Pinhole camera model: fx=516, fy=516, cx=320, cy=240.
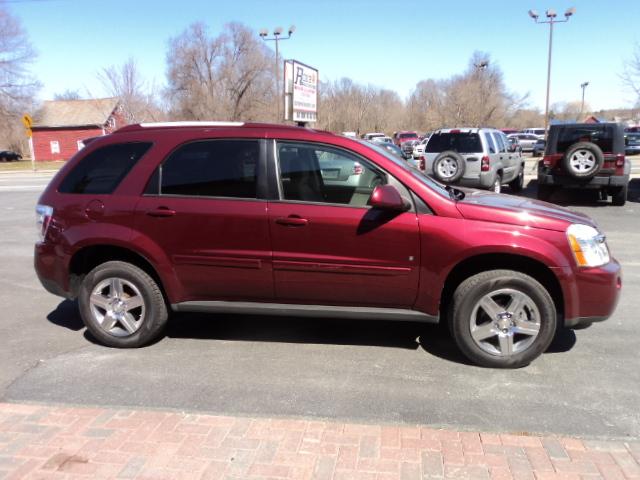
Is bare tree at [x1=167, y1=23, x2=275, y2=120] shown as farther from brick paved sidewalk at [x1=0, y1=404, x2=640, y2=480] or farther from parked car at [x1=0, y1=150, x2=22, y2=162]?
brick paved sidewalk at [x1=0, y1=404, x2=640, y2=480]

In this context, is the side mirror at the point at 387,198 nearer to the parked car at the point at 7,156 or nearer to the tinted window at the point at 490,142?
the tinted window at the point at 490,142

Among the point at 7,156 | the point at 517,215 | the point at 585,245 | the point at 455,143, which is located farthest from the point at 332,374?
the point at 7,156

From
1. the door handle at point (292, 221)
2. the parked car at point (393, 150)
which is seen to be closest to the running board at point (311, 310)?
the door handle at point (292, 221)

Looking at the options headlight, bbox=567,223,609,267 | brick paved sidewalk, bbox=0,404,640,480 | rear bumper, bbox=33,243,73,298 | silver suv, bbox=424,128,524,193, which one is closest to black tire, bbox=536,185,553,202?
silver suv, bbox=424,128,524,193

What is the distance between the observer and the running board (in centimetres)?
388

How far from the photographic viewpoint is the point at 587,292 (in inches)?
145

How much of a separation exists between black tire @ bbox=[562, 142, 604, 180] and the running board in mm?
9126

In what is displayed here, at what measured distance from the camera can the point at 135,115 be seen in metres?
43.6

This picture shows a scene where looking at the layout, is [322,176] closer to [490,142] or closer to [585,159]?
[585,159]

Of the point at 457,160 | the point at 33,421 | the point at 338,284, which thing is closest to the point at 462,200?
the point at 338,284

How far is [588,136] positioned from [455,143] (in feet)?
9.67

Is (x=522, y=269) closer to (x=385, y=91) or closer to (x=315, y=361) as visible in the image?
(x=315, y=361)

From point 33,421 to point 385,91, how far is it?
82903mm

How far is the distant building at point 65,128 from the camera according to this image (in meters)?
51.8
